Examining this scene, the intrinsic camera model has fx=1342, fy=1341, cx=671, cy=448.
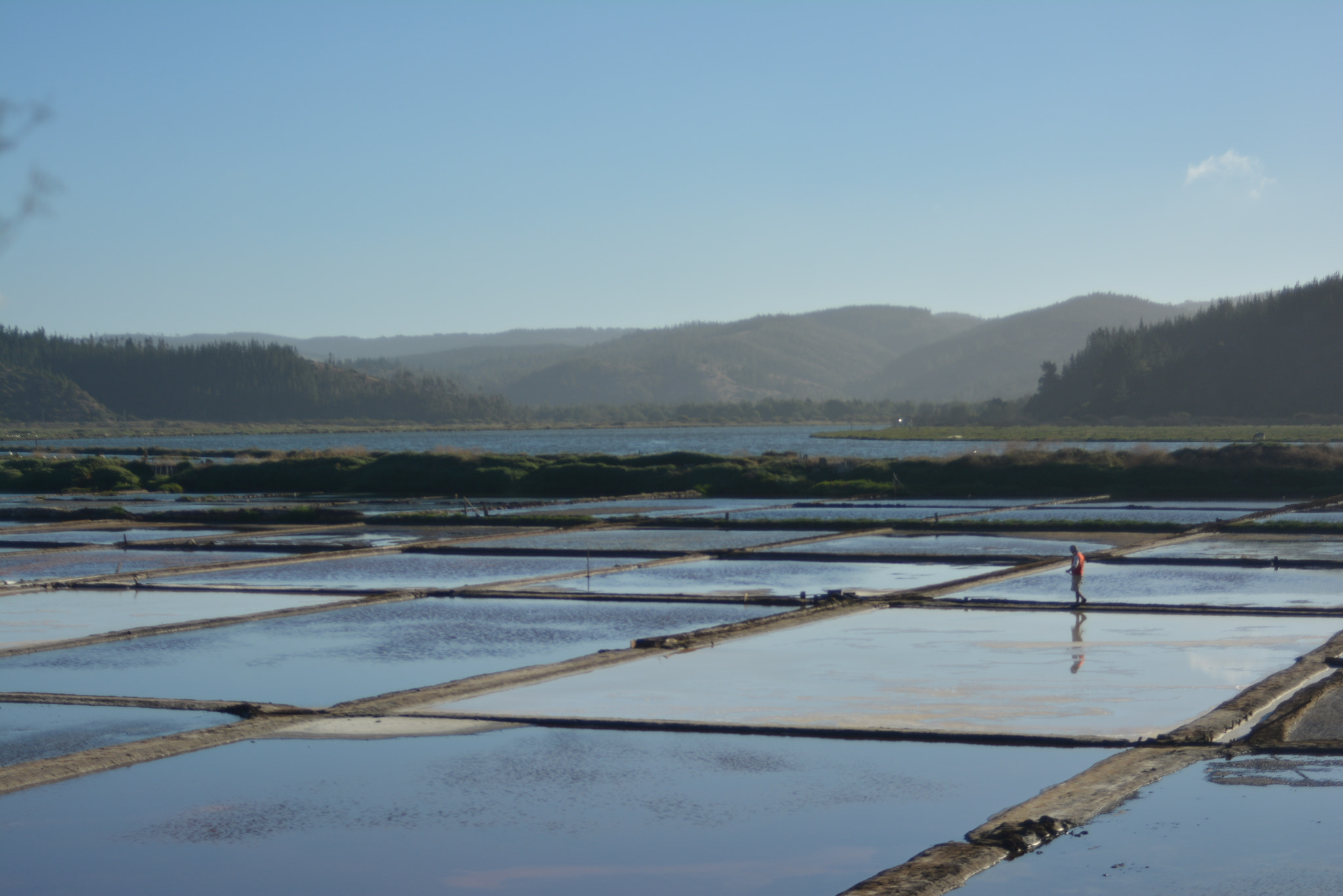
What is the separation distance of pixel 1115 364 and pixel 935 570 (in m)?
167

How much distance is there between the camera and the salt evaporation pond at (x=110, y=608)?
51.1 feet

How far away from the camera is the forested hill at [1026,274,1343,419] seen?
161 metres

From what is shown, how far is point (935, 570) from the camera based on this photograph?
71.5 ft

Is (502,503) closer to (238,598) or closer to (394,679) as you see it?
(238,598)

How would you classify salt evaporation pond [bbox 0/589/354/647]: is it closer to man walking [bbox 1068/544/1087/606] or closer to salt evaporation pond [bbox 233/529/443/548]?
salt evaporation pond [bbox 233/529/443/548]

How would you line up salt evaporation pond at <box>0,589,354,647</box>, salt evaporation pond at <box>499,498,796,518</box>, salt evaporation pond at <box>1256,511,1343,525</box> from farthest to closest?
salt evaporation pond at <box>499,498,796,518</box>, salt evaporation pond at <box>1256,511,1343,525</box>, salt evaporation pond at <box>0,589,354,647</box>

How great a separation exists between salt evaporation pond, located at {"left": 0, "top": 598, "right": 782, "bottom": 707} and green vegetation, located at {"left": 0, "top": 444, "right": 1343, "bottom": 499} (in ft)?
100

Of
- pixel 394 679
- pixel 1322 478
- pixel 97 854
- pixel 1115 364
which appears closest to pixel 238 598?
pixel 394 679

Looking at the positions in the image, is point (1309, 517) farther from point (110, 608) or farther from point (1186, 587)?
point (110, 608)

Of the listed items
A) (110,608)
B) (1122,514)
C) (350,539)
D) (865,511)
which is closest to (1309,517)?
(1122,514)

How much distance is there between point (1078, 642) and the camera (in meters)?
13.8

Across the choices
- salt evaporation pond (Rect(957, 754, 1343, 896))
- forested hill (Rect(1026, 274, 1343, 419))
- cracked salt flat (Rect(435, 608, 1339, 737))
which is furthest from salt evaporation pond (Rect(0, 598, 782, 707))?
forested hill (Rect(1026, 274, 1343, 419))

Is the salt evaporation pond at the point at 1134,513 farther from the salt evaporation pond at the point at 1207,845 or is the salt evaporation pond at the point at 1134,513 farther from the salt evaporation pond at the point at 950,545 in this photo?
the salt evaporation pond at the point at 1207,845

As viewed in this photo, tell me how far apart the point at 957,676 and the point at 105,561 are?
1814 centimetres
